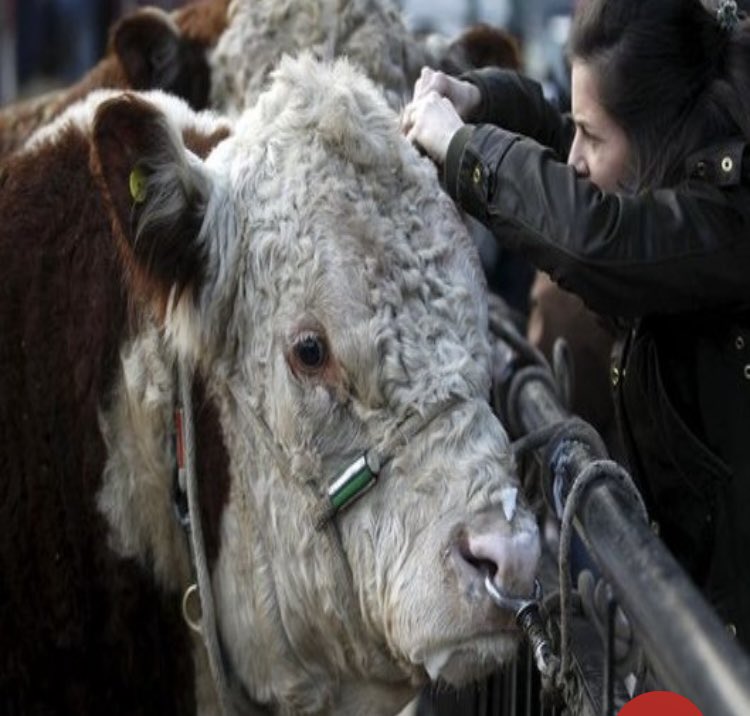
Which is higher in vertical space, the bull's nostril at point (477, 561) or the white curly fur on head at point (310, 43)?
the bull's nostril at point (477, 561)

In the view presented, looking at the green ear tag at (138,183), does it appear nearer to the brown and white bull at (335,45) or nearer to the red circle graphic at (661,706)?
the red circle graphic at (661,706)

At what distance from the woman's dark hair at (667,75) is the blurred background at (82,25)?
954 centimetres

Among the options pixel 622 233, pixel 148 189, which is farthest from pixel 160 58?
pixel 622 233

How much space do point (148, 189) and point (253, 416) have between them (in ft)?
1.46

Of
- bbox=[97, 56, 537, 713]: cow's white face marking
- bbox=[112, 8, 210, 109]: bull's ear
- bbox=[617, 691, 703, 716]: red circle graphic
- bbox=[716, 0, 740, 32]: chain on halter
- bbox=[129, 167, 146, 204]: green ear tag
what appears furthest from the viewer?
bbox=[112, 8, 210, 109]: bull's ear

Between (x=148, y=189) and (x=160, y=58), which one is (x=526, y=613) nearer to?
(x=148, y=189)

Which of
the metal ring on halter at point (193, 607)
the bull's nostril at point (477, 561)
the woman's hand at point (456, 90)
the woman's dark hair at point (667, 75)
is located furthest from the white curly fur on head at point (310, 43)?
the bull's nostril at point (477, 561)

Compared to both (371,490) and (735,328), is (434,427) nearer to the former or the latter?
(371,490)

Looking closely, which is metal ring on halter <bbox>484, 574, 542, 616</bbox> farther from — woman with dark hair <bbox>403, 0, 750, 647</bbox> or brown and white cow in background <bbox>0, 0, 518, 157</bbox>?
brown and white cow in background <bbox>0, 0, 518, 157</bbox>

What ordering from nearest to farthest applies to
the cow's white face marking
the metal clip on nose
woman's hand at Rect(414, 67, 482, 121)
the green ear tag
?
1. the metal clip on nose
2. the cow's white face marking
3. the green ear tag
4. woman's hand at Rect(414, 67, 482, 121)

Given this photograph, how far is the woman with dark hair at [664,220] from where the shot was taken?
2848 mm

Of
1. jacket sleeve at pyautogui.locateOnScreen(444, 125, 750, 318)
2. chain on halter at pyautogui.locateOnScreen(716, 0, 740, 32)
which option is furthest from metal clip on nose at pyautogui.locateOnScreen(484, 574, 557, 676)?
chain on halter at pyautogui.locateOnScreen(716, 0, 740, 32)

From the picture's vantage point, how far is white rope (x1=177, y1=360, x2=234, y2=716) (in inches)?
120

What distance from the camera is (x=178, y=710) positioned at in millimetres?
3209
